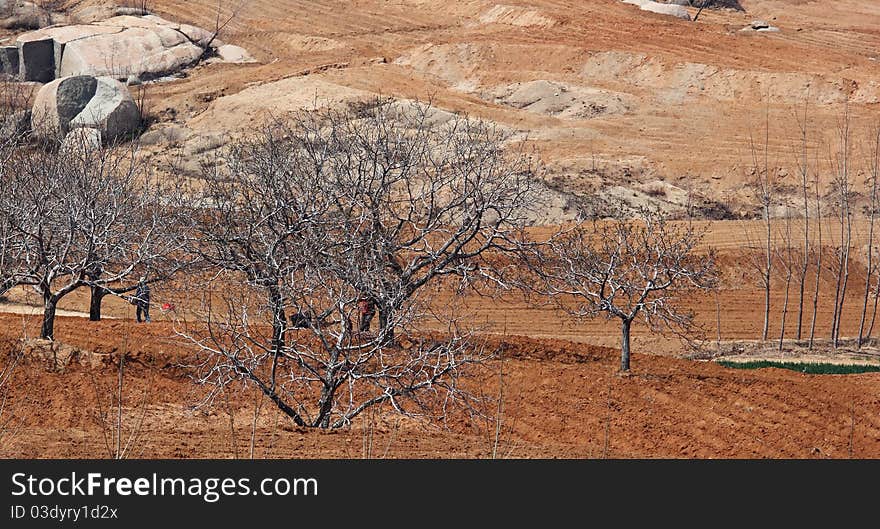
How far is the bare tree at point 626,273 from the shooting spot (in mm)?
23359

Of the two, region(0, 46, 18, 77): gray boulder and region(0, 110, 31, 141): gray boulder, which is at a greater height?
region(0, 110, 31, 141): gray boulder

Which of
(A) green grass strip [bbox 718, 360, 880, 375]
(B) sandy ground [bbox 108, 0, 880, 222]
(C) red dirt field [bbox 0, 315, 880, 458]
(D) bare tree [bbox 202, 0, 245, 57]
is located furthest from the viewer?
(D) bare tree [bbox 202, 0, 245, 57]

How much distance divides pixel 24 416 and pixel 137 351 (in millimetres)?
4602

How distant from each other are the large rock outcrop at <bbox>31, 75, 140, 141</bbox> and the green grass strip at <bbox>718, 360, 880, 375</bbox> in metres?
26.7

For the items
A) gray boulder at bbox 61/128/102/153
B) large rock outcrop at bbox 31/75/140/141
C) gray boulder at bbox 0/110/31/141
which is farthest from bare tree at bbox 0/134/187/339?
large rock outcrop at bbox 31/75/140/141

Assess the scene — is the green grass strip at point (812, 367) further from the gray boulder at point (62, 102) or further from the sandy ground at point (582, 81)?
the gray boulder at point (62, 102)

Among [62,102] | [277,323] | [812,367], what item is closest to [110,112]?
[62,102]

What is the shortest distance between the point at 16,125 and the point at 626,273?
798 inches

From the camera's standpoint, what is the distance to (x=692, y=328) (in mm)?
31906

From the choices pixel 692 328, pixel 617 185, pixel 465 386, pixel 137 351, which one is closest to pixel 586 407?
pixel 465 386

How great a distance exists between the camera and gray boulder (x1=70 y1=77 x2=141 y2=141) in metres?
46.3

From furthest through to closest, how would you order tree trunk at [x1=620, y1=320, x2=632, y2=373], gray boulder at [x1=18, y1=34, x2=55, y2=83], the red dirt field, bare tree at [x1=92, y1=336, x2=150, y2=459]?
gray boulder at [x1=18, y1=34, x2=55, y2=83] → tree trunk at [x1=620, y1=320, x2=632, y2=373] → the red dirt field → bare tree at [x1=92, y1=336, x2=150, y2=459]

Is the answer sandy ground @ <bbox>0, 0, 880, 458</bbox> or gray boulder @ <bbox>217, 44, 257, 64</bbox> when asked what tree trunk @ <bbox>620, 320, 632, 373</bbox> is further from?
gray boulder @ <bbox>217, 44, 257, 64</bbox>

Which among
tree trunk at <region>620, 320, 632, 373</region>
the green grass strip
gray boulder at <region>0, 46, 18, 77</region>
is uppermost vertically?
tree trunk at <region>620, 320, 632, 373</region>
